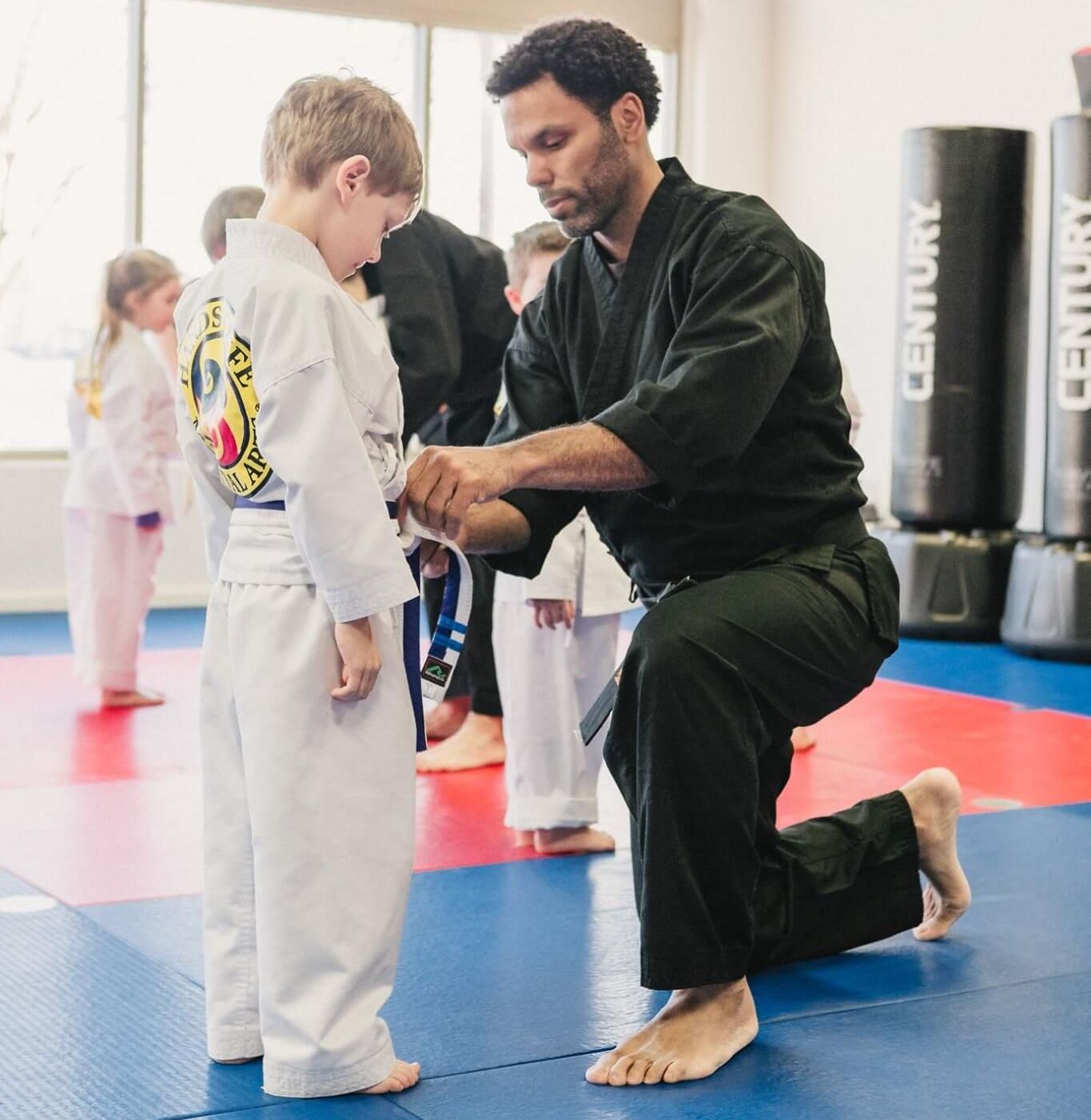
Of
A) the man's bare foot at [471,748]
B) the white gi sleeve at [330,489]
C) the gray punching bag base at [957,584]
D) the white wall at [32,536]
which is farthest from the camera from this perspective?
the white wall at [32,536]

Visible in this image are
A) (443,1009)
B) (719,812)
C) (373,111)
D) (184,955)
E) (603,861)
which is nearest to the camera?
(373,111)

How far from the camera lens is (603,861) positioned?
335 cm

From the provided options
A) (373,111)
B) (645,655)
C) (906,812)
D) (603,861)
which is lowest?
(603,861)

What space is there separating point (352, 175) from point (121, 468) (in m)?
3.29

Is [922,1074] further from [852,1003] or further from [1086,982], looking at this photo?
[1086,982]

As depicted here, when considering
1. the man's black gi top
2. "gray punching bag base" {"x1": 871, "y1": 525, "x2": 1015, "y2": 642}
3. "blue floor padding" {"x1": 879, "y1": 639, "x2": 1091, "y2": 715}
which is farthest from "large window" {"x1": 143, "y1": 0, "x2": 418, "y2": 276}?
the man's black gi top

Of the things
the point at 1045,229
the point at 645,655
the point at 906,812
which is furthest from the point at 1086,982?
the point at 1045,229

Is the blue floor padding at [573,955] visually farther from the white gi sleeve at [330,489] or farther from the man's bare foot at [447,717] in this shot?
the man's bare foot at [447,717]

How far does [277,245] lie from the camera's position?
Answer: 2.08 meters

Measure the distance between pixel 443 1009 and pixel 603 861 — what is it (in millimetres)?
941

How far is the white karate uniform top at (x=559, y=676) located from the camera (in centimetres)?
341

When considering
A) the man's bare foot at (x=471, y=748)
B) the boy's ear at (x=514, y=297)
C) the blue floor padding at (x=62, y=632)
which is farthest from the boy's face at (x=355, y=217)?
the blue floor padding at (x=62, y=632)

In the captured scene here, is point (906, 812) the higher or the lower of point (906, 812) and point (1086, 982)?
the higher

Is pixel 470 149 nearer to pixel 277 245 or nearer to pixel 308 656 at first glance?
pixel 277 245
